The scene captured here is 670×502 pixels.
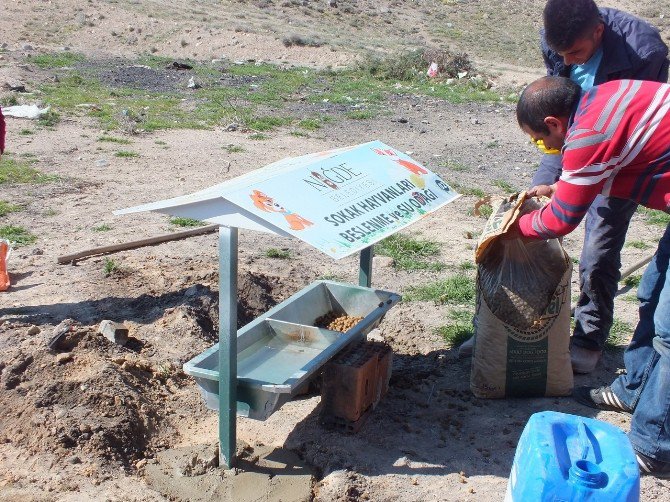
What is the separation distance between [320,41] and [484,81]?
5.76 meters

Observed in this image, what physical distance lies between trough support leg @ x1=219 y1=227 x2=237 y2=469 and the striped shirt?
1281mm

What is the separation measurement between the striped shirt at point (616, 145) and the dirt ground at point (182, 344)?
1196 mm

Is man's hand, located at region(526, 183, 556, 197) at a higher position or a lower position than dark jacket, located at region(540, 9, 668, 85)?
lower

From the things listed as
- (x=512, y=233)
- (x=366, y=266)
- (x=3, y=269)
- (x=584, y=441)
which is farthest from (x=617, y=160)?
(x=3, y=269)

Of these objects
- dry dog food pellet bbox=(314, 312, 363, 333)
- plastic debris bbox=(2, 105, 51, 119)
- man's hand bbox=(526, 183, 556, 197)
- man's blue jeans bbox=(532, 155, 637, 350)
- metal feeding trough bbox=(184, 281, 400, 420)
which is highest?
man's hand bbox=(526, 183, 556, 197)

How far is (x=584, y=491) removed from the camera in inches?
82.4

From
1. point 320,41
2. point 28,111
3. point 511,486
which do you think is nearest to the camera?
point 511,486

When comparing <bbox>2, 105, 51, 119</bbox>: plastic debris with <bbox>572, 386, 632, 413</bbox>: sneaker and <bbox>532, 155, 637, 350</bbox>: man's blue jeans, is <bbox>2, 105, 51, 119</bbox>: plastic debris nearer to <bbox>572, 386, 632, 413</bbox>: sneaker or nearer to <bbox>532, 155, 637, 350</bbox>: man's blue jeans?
<bbox>532, 155, 637, 350</bbox>: man's blue jeans

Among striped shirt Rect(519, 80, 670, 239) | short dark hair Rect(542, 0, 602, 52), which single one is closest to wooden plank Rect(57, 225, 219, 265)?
short dark hair Rect(542, 0, 602, 52)

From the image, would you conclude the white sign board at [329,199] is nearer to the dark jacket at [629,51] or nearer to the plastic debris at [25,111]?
the dark jacket at [629,51]

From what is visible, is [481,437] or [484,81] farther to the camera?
[484,81]

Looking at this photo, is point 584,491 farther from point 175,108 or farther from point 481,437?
point 175,108

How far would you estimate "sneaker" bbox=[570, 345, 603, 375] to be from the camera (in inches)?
168

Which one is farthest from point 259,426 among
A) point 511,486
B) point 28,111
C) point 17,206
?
point 28,111
